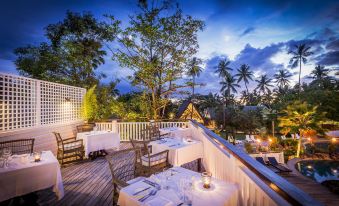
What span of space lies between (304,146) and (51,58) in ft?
87.1

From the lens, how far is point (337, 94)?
23125 mm

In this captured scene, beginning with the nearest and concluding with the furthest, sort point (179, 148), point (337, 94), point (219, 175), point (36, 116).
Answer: point (219, 175) → point (179, 148) → point (36, 116) → point (337, 94)

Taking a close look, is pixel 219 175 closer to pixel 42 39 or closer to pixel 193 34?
pixel 193 34

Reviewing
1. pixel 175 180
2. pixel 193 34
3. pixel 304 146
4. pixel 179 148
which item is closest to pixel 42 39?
pixel 193 34

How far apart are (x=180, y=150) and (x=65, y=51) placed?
1192cm

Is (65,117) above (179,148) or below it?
above

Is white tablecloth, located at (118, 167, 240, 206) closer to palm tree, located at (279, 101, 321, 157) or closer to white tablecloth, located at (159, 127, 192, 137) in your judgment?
white tablecloth, located at (159, 127, 192, 137)

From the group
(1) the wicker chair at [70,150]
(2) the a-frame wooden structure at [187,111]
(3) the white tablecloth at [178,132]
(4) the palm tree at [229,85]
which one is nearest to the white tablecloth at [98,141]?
(1) the wicker chair at [70,150]

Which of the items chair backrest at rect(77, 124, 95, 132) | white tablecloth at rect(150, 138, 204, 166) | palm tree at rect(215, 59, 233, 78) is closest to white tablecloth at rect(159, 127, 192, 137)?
white tablecloth at rect(150, 138, 204, 166)

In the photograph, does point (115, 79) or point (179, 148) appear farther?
point (115, 79)

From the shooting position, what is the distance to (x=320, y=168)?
15.7 metres

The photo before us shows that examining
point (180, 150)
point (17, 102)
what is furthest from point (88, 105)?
point (180, 150)

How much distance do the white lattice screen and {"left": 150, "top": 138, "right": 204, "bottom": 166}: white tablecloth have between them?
Result: 4063 mm

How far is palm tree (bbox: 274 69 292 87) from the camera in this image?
4759cm
